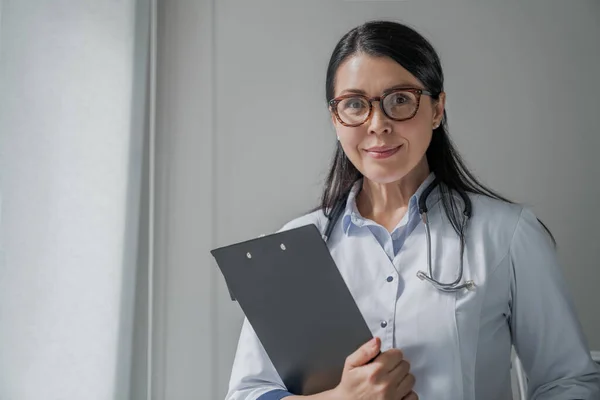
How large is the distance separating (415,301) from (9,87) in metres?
1.04

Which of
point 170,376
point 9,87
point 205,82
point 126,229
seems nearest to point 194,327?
point 170,376

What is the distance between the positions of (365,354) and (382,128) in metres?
0.40

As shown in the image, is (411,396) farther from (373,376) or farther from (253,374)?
(253,374)

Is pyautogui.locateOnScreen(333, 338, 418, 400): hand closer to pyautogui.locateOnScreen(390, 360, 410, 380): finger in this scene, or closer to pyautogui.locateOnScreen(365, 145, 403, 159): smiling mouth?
pyautogui.locateOnScreen(390, 360, 410, 380): finger

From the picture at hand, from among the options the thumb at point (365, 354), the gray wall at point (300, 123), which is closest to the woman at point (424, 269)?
the thumb at point (365, 354)

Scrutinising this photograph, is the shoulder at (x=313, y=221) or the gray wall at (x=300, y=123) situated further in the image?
the gray wall at (x=300, y=123)

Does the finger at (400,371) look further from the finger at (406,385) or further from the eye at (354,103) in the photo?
the eye at (354,103)

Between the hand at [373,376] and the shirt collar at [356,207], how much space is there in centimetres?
30

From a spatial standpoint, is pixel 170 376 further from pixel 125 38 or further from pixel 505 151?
pixel 505 151

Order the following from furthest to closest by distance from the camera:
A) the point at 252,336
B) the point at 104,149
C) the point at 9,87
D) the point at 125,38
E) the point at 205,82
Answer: the point at 205,82 → the point at 125,38 → the point at 104,149 → the point at 9,87 → the point at 252,336

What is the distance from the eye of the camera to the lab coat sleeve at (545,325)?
3.33 feet

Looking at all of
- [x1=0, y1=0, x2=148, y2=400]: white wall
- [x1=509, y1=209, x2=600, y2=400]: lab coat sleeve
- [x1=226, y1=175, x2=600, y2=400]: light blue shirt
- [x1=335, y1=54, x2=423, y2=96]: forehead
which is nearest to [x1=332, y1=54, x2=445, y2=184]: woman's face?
[x1=335, y1=54, x2=423, y2=96]: forehead

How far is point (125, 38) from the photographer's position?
1.92 meters

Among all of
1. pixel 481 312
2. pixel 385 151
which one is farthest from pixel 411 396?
pixel 385 151
